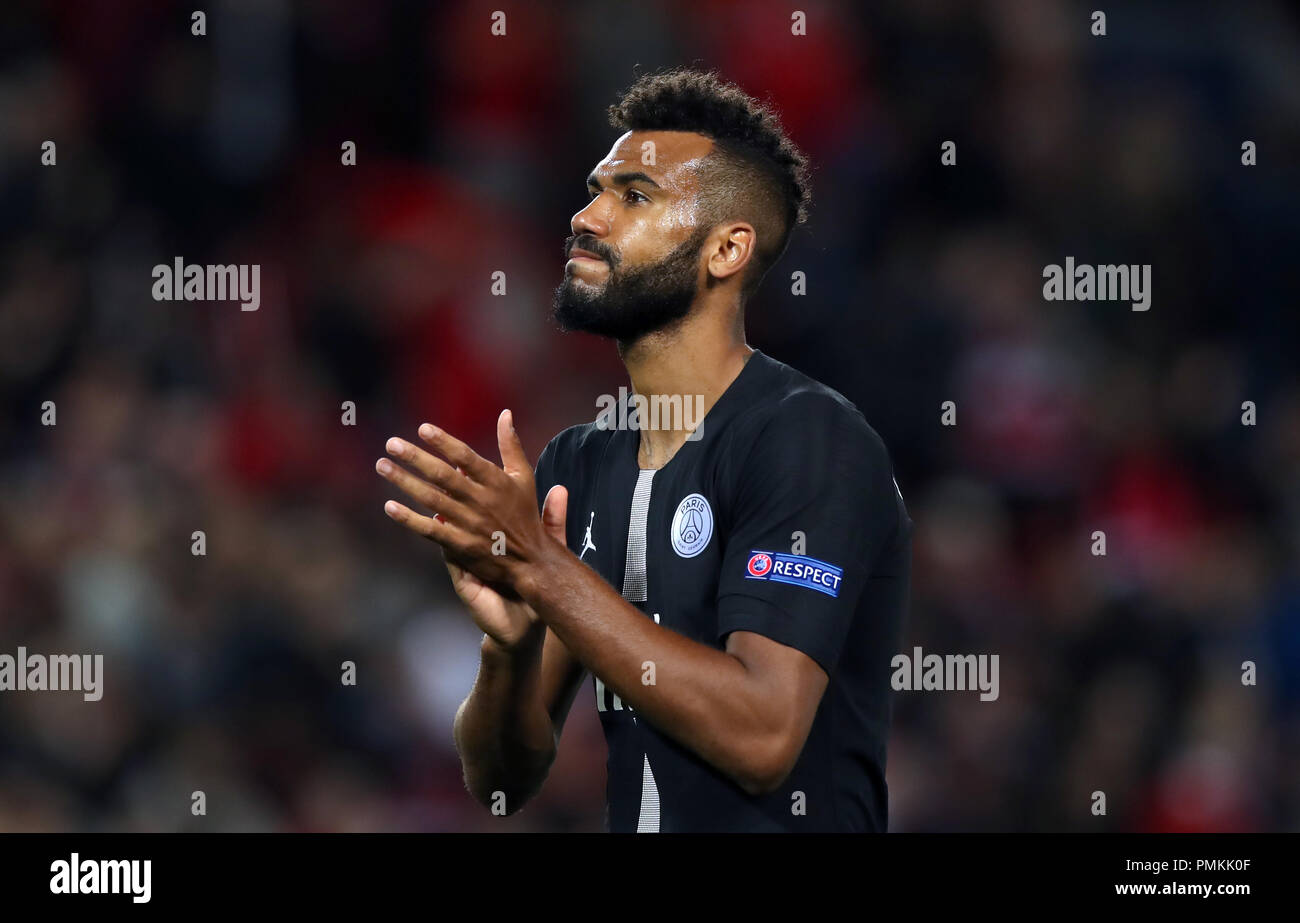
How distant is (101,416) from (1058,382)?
11.8 feet

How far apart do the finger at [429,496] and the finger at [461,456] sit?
0.05m

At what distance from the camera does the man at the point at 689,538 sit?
251 centimetres

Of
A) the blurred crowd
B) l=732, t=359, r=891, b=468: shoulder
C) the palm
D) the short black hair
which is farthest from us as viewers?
the blurred crowd

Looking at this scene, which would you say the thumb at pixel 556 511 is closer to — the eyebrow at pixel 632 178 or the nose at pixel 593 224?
the nose at pixel 593 224

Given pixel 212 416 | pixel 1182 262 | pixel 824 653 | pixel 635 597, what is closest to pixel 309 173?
pixel 212 416

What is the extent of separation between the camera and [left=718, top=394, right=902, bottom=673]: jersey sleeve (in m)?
2.68

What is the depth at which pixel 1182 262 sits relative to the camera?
20.1 feet

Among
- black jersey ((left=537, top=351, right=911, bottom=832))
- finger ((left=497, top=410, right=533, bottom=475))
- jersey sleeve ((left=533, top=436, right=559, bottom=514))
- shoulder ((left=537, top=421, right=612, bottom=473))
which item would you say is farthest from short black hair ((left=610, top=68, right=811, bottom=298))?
finger ((left=497, top=410, right=533, bottom=475))

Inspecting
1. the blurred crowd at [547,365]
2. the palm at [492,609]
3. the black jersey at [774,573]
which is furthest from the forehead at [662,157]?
the blurred crowd at [547,365]

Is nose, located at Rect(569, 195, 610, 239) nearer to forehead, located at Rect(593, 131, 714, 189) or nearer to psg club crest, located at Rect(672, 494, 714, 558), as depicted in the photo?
forehead, located at Rect(593, 131, 714, 189)

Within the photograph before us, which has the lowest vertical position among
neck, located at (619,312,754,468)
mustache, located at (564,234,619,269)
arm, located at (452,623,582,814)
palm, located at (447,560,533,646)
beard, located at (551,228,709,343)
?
arm, located at (452,623,582,814)

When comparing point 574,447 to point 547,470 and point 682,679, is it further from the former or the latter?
point 682,679

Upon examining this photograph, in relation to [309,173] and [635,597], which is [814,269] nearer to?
[309,173]

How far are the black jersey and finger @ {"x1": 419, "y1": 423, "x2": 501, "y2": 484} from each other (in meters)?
0.54
